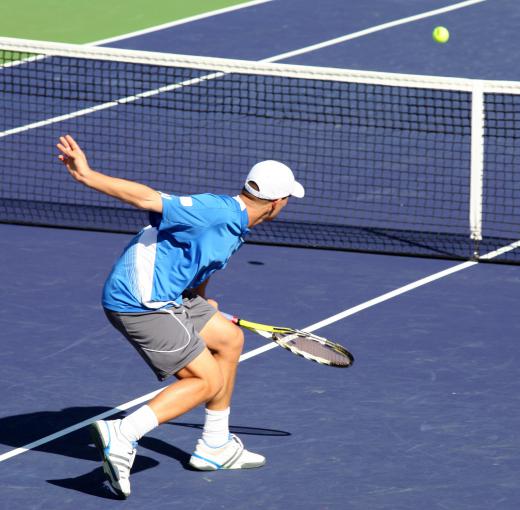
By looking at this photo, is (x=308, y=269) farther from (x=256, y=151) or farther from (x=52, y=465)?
(x=52, y=465)

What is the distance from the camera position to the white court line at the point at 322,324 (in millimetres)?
8930

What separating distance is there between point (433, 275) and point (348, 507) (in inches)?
187

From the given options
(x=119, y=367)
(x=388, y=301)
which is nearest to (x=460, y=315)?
(x=388, y=301)

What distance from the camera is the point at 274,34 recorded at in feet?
66.0

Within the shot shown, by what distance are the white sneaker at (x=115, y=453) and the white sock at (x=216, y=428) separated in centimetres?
64

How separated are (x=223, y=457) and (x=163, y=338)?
0.91m

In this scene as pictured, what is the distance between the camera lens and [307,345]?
9016 millimetres

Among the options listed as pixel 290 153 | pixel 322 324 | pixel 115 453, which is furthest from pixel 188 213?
pixel 290 153

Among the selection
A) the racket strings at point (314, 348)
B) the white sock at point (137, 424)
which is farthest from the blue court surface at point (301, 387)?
the racket strings at point (314, 348)

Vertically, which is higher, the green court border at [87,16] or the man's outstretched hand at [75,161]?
the green court border at [87,16]

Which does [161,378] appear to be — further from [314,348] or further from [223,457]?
[314,348]

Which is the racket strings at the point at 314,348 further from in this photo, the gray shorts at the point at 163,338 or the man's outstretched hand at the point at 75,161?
the man's outstretched hand at the point at 75,161

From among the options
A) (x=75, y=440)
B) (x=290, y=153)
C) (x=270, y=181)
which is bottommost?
(x=75, y=440)

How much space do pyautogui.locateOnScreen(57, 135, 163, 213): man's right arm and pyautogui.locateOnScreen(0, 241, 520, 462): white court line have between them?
4.50 ft
